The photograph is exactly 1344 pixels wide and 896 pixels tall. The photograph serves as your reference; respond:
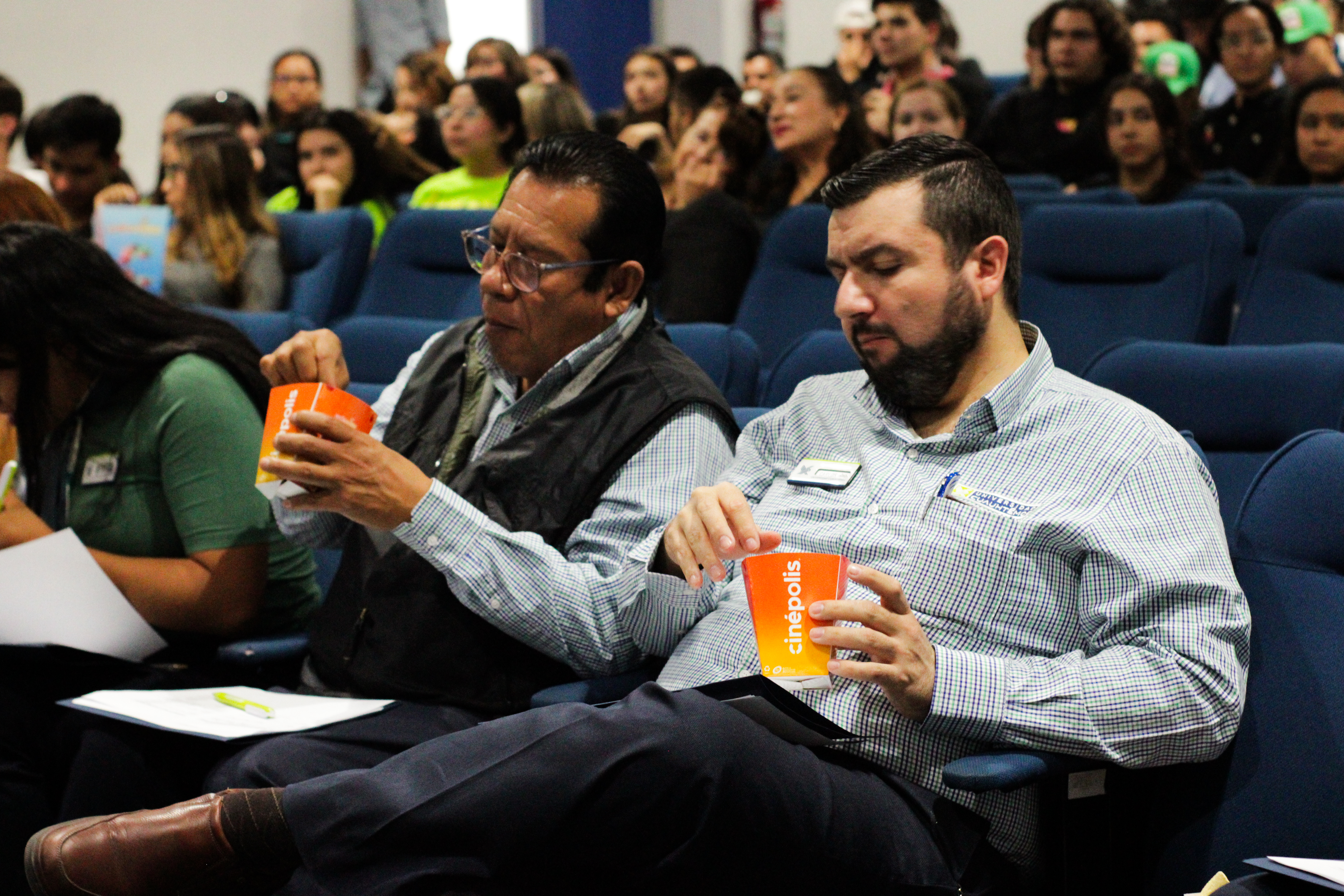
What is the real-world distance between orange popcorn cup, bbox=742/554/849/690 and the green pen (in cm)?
76

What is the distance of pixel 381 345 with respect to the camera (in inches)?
130

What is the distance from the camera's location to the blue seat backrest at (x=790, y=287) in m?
3.78

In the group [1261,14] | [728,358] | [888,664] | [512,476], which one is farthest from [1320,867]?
[1261,14]

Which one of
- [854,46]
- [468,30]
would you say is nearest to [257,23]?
[468,30]

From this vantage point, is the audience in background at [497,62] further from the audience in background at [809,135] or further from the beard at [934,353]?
the beard at [934,353]

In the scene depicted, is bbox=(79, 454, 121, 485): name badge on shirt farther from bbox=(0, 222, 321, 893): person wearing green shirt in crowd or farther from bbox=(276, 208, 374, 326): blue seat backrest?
bbox=(276, 208, 374, 326): blue seat backrest

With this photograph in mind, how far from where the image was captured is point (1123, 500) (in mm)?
1650

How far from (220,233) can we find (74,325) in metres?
2.70

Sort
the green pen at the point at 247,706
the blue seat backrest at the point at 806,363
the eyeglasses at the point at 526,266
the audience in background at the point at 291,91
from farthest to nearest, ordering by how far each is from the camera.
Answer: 1. the audience in background at the point at 291,91
2. the blue seat backrest at the point at 806,363
3. the eyeglasses at the point at 526,266
4. the green pen at the point at 247,706

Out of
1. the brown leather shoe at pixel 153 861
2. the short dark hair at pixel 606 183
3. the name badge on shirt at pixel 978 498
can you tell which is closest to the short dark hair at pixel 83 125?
the short dark hair at pixel 606 183

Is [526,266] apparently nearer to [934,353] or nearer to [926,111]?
[934,353]

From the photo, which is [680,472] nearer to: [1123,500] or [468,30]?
[1123,500]

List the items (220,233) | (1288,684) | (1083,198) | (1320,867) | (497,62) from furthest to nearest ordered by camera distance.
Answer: (497,62) < (220,233) < (1083,198) < (1288,684) < (1320,867)

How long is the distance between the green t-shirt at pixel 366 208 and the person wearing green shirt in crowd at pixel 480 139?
23 cm
